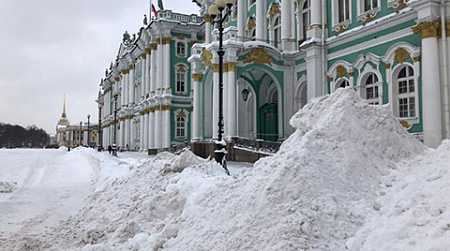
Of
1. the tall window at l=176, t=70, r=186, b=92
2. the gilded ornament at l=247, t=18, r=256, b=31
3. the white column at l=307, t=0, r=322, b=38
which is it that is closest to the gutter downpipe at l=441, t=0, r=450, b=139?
the white column at l=307, t=0, r=322, b=38

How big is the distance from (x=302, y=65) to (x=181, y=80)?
18.2 metres

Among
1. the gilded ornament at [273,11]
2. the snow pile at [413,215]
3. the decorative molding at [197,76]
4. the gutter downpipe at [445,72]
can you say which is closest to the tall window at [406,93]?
the gutter downpipe at [445,72]

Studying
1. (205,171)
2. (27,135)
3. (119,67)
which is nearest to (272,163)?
(205,171)

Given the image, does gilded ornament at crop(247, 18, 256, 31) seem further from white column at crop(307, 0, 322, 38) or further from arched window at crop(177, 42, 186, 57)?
arched window at crop(177, 42, 186, 57)

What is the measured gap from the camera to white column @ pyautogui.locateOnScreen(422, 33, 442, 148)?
1388cm

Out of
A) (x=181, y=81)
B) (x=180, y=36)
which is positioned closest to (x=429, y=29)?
(x=181, y=81)

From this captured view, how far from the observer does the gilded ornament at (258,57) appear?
21016mm

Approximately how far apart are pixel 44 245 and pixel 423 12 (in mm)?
13724

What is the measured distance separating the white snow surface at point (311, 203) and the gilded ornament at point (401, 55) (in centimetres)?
950

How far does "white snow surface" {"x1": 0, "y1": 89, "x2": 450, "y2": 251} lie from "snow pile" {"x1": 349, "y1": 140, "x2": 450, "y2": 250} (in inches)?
0.4

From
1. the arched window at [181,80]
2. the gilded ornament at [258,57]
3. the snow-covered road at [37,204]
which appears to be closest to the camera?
the snow-covered road at [37,204]

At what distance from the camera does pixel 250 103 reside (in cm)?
2612

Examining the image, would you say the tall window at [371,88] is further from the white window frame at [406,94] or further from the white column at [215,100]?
the white column at [215,100]

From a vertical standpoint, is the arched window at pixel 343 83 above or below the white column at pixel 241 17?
below
